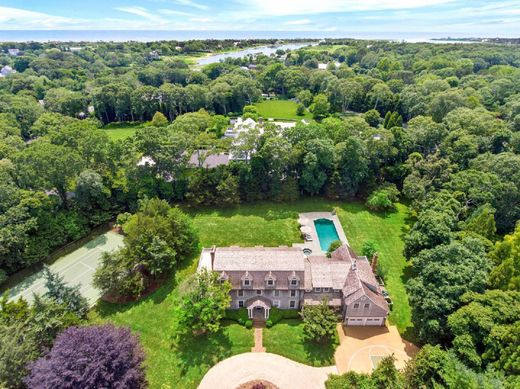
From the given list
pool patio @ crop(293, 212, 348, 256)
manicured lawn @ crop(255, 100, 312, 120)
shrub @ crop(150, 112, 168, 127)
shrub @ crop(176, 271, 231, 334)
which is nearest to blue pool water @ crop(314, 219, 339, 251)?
pool patio @ crop(293, 212, 348, 256)

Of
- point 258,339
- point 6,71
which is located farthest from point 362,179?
point 6,71

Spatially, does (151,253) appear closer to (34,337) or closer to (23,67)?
(34,337)

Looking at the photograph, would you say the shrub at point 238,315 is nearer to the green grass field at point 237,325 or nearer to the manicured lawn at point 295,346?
the green grass field at point 237,325

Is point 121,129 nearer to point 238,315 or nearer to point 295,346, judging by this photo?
point 238,315

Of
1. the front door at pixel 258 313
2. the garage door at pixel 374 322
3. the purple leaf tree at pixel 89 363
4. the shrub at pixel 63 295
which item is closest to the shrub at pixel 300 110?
the front door at pixel 258 313

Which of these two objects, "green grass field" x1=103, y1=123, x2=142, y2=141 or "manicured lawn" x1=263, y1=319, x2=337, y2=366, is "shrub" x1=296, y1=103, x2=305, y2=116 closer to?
"green grass field" x1=103, y1=123, x2=142, y2=141

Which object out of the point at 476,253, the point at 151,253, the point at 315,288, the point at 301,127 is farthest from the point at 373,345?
the point at 301,127

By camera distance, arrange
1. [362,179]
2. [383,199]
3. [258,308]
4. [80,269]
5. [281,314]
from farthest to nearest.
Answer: [362,179] → [383,199] → [80,269] → [281,314] → [258,308]

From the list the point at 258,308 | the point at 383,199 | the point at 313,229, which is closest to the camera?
the point at 258,308
